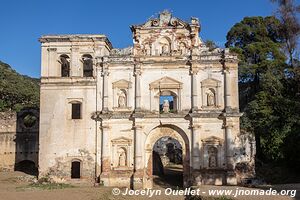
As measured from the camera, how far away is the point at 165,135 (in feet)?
83.0

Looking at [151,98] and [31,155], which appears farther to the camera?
[31,155]

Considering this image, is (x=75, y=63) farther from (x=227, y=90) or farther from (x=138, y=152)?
(x=227, y=90)

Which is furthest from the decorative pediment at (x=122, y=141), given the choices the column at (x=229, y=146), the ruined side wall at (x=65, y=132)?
the column at (x=229, y=146)

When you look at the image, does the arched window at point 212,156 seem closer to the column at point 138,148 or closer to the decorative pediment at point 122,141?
the column at point 138,148

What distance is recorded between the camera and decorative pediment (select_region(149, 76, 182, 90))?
995 inches

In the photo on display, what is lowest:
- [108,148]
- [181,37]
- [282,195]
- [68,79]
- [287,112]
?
[282,195]

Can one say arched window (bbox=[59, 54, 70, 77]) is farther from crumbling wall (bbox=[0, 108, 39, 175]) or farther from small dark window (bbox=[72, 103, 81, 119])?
crumbling wall (bbox=[0, 108, 39, 175])

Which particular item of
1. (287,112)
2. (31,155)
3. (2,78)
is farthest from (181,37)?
(2,78)

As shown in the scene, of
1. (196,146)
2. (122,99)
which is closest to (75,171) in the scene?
(122,99)

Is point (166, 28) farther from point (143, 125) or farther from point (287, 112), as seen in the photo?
point (287, 112)

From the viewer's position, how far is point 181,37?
84.5 ft

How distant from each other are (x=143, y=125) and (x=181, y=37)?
6054 mm

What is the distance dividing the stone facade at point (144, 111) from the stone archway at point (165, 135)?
0.06 meters

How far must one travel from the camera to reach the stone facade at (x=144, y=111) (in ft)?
80.7
